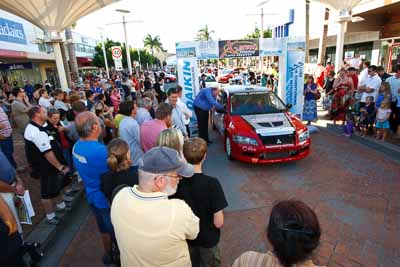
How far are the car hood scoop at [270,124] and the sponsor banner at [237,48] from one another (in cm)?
377

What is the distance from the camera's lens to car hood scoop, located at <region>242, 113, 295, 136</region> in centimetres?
525

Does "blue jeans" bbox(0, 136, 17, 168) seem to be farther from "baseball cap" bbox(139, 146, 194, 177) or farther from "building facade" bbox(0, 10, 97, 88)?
"building facade" bbox(0, 10, 97, 88)

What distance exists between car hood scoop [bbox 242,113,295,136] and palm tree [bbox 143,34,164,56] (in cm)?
8327

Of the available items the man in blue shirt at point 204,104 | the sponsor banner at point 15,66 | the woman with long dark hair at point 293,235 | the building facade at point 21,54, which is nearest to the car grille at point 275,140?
the man in blue shirt at point 204,104

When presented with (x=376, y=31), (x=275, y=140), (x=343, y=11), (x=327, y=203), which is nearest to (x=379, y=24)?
(x=376, y=31)

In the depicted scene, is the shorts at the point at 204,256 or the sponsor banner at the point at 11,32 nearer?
the shorts at the point at 204,256

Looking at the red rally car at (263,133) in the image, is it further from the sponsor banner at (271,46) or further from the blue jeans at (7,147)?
the blue jeans at (7,147)

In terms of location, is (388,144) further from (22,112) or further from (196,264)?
(22,112)

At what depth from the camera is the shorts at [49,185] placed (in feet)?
12.2

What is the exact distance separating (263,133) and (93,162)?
140 inches

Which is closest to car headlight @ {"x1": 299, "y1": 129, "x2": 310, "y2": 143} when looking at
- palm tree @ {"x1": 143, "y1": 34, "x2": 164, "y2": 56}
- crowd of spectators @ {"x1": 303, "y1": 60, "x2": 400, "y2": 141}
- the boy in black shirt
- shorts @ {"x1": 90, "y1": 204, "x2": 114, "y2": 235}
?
crowd of spectators @ {"x1": 303, "y1": 60, "x2": 400, "y2": 141}

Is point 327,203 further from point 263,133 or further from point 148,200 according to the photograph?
point 148,200

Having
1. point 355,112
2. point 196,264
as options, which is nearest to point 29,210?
point 196,264

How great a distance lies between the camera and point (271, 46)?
9086 mm
